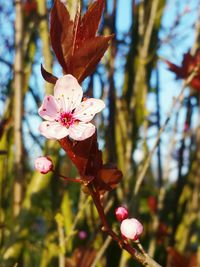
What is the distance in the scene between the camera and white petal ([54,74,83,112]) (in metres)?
0.69

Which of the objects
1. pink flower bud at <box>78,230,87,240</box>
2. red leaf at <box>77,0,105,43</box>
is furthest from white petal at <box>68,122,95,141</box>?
pink flower bud at <box>78,230,87,240</box>

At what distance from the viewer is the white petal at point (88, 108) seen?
711 mm

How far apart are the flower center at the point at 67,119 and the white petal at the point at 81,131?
0.7 inches

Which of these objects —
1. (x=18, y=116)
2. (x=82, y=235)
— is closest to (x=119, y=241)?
(x=18, y=116)

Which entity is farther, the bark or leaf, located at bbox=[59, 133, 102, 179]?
the bark

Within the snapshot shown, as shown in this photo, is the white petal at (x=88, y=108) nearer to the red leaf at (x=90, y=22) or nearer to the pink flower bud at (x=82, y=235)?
the red leaf at (x=90, y=22)

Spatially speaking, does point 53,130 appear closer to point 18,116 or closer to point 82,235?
point 18,116

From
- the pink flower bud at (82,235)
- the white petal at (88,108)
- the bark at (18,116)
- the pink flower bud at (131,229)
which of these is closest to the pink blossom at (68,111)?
the white petal at (88,108)

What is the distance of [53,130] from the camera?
69cm

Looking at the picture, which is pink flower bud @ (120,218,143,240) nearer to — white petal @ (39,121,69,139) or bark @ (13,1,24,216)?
white petal @ (39,121,69,139)

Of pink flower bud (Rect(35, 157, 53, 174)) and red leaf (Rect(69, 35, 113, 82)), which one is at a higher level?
red leaf (Rect(69, 35, 113, 82))

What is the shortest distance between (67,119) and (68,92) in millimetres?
61

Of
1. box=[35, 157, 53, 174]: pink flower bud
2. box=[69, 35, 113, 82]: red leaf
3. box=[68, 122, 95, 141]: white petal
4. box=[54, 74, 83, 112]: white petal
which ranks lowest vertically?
box=[35, 157, 53, 174]: pink flower bud

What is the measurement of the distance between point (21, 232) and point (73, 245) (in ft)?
1.22
